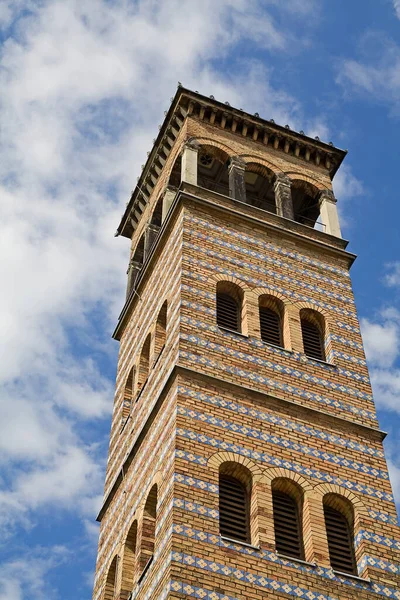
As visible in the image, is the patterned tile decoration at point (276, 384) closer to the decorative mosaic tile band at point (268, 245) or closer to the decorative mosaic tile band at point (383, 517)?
the decorative mosaic tile band at point (383, 517)

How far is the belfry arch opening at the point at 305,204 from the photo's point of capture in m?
26.8

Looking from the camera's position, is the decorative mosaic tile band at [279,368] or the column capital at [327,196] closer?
the decorative mosaic tile band at [279,368]

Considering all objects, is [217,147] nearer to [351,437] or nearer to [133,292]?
[133,292]

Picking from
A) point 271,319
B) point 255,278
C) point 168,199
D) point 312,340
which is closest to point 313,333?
point 312,340

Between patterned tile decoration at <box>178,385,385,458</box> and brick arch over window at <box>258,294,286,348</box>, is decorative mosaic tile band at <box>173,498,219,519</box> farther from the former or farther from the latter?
brick arch over window at <box>258,294,286,348</box>

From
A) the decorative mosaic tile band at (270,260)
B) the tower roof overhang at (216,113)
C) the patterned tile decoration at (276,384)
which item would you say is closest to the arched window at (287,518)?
the patterned tile decoration at (276,384)

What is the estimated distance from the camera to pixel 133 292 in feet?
82.8

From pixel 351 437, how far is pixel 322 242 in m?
6.39

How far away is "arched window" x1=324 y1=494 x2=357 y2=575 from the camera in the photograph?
16.6 meters

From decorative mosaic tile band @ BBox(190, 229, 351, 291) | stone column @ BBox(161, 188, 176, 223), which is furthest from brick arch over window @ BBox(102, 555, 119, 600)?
stone column @ BBox(161, 188, 176, 223)

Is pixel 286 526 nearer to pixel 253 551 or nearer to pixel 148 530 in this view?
pixel 253 551

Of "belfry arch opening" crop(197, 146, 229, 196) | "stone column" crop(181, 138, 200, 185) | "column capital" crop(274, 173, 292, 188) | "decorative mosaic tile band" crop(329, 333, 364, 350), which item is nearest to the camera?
"decorative mosaic tile band" crop(329, 333, 364, 350)

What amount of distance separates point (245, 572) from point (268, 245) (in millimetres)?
9352

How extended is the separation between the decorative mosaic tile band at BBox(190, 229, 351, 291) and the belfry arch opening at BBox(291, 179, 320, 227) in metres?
4.17
